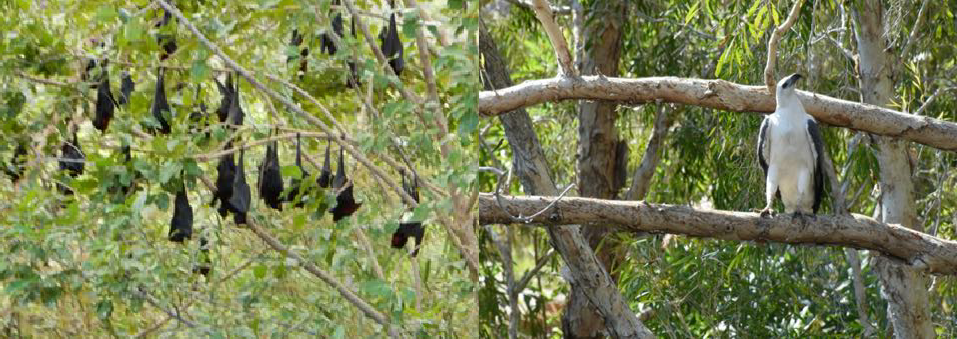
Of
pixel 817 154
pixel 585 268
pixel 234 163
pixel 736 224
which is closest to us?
pixel 234 163

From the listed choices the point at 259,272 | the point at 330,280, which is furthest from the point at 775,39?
the point at 259,272

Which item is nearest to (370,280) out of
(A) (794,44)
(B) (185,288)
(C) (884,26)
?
(B) (185,288)

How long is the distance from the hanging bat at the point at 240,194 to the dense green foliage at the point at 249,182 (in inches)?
0.6

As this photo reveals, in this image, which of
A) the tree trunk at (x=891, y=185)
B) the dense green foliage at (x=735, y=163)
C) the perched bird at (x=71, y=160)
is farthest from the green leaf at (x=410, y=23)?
the tree trunk at (x=891, y=185)

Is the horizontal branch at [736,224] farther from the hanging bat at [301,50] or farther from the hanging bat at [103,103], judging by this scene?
the hanging bat at [103,103]

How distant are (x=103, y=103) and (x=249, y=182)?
29cm

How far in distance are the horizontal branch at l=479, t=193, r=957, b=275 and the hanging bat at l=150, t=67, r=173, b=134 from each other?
0.61 meters

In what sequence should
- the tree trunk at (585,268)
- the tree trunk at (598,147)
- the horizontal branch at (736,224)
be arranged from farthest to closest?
A: the tree trunk at (598,147) → the tree trunk at (585,268) → the horizontal branch at (736,224)

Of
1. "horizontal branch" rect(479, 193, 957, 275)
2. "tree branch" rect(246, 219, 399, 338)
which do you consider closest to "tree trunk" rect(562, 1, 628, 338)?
"horizontal branch" rect(479, 193, 957, 275)

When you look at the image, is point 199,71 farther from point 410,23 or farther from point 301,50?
point 410,23

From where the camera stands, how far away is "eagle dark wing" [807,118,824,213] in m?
2.80

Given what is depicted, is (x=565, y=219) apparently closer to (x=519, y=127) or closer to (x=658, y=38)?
(x=519, y=127)

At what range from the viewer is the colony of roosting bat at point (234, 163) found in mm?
1960

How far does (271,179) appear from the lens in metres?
1.97
